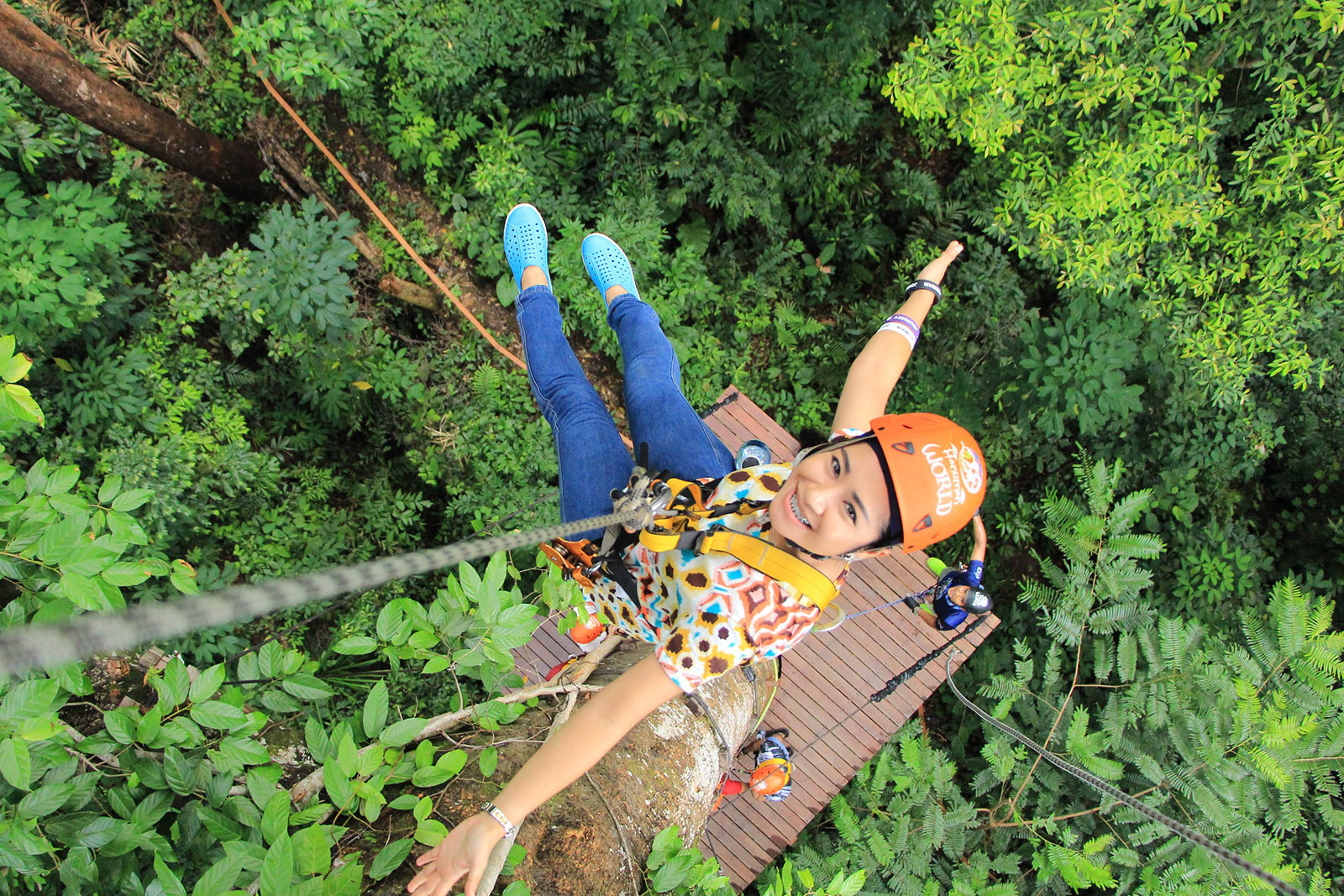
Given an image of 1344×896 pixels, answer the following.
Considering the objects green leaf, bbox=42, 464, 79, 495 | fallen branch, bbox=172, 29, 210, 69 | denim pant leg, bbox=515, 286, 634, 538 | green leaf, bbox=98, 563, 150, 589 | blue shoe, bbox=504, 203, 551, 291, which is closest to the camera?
green leaf, bbox=98, 563, 150, 589

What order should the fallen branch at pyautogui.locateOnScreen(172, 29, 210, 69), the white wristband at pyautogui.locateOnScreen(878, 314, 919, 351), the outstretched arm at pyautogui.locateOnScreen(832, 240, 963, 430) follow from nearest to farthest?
the outstretched arm at pyautogui.locateOnScreen(832, 240, 963, 430)
the white wristband at pyautogui.locateOnScreen(878, 314, 919, 351)
the fallen branch at pyautogui.locateOnScreen(172, 29, 210, 69)

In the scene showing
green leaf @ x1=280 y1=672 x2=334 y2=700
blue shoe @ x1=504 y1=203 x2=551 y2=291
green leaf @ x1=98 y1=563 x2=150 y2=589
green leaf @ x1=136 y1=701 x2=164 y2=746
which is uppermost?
blue shoe @ x1=504 y1=203 x2=551 y2=291

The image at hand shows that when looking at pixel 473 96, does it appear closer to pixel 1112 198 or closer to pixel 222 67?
pixel 222 67

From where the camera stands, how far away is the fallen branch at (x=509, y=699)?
2115 millimetres

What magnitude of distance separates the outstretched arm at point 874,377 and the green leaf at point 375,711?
1716 mm

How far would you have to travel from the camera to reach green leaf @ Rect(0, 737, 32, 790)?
4.69ft

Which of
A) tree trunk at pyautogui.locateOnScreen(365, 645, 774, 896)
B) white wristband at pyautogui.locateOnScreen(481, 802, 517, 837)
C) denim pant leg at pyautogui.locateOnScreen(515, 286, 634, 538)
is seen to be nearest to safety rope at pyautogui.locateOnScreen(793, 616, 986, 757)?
tree trunk at pyautogui.locateOnScreen(365, 645, 774, 896)

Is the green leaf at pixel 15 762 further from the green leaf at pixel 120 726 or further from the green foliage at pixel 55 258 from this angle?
the green foliage at pixel 55 258

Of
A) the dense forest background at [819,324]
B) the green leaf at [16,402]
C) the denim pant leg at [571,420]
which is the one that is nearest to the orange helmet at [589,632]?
the denim pant leg at [571,420]

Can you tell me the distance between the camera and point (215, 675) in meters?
1.75

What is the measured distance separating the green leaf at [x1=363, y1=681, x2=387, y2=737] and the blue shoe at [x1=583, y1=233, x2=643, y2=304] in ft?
9.08

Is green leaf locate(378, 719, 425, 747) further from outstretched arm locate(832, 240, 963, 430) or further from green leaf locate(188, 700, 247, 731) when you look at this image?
outstretched arm locate(832, 240, 963, 430)

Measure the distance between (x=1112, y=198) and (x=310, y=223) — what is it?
16.5 ft

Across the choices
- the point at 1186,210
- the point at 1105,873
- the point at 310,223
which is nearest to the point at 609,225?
the point at 310,223
